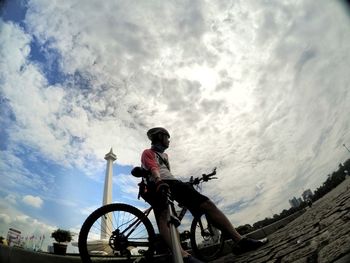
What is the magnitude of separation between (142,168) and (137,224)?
109cm

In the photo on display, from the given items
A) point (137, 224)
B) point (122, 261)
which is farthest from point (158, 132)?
point (122, 261)

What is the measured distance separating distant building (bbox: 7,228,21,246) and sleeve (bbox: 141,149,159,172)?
2822 mm

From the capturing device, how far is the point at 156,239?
3.19 meters

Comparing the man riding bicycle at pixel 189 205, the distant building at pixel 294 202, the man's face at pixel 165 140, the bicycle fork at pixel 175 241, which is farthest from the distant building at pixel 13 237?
the distant building at pixel 294 202

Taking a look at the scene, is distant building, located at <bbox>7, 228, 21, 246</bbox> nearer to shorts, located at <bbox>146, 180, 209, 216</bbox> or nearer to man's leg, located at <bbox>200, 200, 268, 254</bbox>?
shorts, located at <bbox>146, 180, 209, 216</bbox>

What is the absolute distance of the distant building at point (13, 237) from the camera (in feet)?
11.4

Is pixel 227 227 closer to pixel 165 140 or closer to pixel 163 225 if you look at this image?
pixel 163 225

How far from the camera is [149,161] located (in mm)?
2662

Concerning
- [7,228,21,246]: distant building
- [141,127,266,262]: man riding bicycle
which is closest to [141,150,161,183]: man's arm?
[141,127,266,262]: man riding bicycle

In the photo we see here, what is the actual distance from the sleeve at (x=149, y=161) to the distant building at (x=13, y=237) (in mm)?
2822

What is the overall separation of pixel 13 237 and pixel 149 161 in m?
3.12

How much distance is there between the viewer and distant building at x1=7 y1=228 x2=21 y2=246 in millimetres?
3479

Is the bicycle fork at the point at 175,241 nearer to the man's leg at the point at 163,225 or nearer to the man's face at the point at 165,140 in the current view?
the man's leg at the point at 163,225

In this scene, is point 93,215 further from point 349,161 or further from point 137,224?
point 349,161
